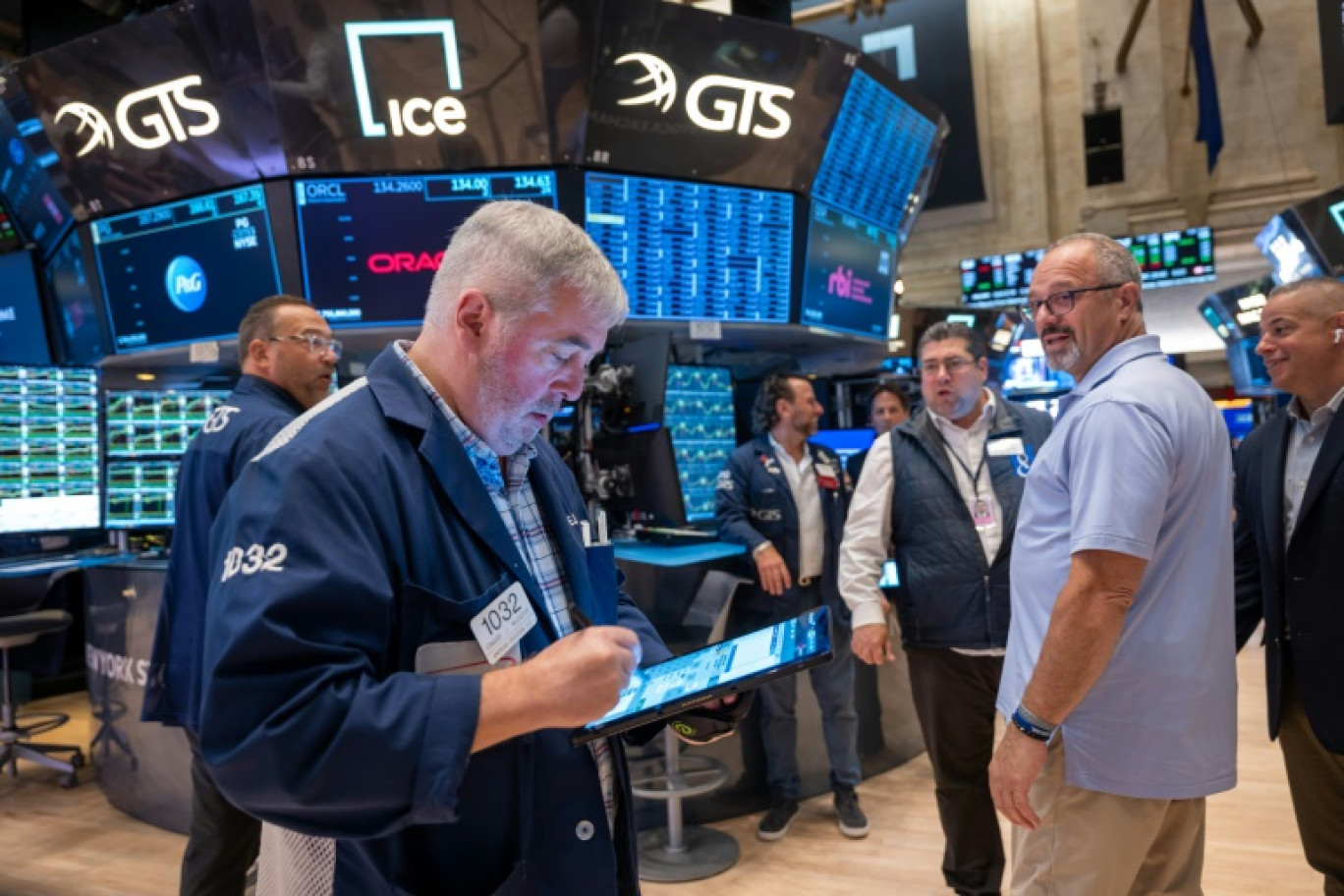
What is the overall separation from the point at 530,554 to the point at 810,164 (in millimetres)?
3860

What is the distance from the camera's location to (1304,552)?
2.42m

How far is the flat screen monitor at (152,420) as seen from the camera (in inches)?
195

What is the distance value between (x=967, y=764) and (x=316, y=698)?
101 inches

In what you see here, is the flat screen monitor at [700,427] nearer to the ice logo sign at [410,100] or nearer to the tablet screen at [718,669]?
the ice logo sign at [410,100]

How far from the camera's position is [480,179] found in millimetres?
4203

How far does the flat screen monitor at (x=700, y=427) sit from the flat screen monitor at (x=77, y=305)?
9.94ft

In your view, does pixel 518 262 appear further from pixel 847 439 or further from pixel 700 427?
pixel 847 439

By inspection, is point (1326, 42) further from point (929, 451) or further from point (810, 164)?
point (929, 451)

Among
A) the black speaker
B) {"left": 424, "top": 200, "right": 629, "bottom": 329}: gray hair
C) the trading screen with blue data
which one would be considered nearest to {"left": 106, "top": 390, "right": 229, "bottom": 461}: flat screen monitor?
the trading screen with blue data

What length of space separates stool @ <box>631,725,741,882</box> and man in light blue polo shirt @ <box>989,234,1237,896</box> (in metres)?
1.84

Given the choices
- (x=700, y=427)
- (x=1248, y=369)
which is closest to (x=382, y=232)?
(x=700, y=427)

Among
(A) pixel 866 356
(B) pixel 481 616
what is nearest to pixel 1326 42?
(A) pixel 866 356

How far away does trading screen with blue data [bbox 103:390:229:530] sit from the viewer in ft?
16.3

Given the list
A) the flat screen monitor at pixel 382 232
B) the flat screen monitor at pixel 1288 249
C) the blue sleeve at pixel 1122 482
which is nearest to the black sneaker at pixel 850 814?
the blue sleeve at pixel 1122 482
